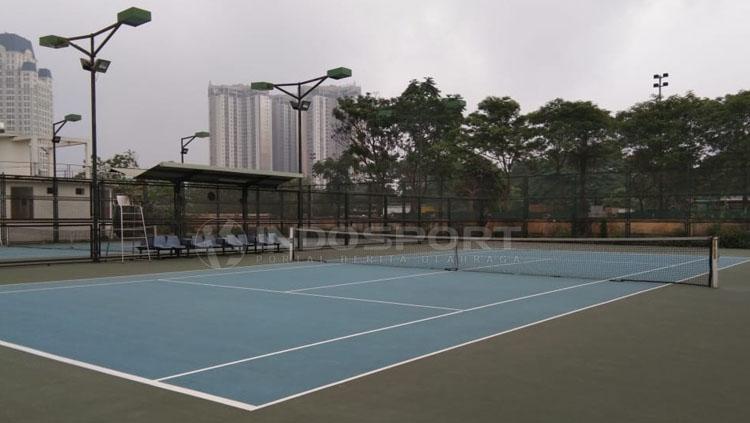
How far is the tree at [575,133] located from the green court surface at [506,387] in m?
30.0

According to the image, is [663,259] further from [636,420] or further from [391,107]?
[391,107]

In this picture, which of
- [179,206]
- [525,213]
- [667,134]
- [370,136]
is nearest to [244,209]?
[179,206]

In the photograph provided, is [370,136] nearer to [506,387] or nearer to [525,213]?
[525,213]

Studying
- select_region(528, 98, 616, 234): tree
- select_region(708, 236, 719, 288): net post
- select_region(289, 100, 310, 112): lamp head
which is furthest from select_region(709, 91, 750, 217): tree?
select_region(289, 100, 310, 112): lamp head

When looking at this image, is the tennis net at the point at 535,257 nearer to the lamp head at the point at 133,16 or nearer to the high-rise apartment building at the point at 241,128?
the lamp head at the point at 133,16

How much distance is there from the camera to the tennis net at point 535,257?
568 inches

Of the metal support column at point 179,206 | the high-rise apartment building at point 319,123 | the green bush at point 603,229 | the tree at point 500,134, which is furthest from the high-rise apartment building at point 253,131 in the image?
the metal support column at point 179,206

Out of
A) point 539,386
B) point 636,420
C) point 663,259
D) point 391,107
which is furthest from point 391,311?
point 391,107

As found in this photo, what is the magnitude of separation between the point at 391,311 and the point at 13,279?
9.21 meters

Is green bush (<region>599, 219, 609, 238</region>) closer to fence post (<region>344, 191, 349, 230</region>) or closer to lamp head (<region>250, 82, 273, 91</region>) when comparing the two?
fence post (<region>344, 191, 349, 230</region>)

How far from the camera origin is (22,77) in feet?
224

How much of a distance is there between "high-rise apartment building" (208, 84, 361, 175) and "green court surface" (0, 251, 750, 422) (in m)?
38.8

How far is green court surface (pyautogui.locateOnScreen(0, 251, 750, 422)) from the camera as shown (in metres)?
4.36

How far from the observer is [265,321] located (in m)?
8.18
